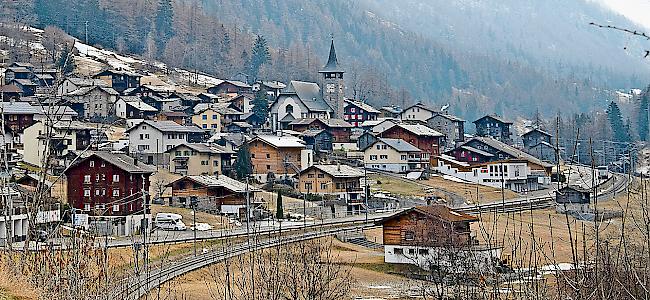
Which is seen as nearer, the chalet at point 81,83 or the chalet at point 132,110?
the chalet at point 132,110

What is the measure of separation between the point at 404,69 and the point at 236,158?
138474mm

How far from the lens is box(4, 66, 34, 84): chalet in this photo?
73125 mm

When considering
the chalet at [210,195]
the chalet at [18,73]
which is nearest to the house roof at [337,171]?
the chalet at [210,195]

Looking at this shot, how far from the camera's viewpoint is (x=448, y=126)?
279 feet

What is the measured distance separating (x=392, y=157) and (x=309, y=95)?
20978 mm

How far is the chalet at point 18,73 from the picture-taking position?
73125 millimetres

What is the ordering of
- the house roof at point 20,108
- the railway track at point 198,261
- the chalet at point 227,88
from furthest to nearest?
the chalet at point 227,88, the house roof at point 20,108, the railway track at point 198,261

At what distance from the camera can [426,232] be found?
108 ft

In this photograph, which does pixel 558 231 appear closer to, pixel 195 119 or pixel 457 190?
pixel 457 190

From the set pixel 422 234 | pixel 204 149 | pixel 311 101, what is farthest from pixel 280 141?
pixel 422 234

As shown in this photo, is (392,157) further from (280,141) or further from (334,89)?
(334,89)

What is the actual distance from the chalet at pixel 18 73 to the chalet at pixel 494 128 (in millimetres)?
37738

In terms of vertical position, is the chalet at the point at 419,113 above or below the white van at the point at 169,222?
above

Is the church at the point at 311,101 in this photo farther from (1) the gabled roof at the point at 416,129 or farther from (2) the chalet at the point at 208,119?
(1) the gabled roof at the point at 416,129
